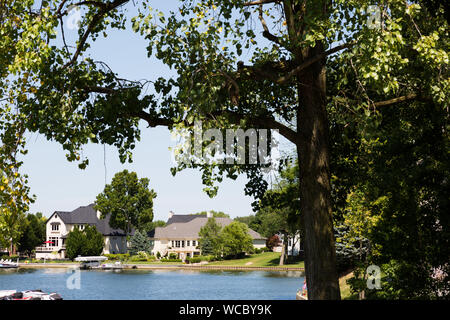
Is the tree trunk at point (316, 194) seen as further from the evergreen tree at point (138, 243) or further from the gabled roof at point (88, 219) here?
the gabled roof at point (88, 219)

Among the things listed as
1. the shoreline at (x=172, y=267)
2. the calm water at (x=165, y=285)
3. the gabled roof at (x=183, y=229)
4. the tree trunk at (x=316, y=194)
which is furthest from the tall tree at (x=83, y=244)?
the tree trunk at (x=316, y=194)

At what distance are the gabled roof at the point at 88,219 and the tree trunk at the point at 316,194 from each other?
3722 inches

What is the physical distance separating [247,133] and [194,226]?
93541 mm

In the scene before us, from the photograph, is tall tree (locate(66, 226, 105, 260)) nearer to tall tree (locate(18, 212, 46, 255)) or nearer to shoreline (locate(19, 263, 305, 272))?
shoreline (locate(19, 263, 305, 272))

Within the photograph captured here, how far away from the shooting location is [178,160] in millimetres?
8969

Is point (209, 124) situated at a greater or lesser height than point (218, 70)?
lesser

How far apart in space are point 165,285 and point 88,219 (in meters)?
51.1

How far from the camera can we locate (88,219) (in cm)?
10338

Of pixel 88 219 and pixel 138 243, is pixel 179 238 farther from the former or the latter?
pixel 88 219

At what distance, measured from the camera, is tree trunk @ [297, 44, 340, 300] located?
9805 mm

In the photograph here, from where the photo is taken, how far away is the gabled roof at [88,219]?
333ft
